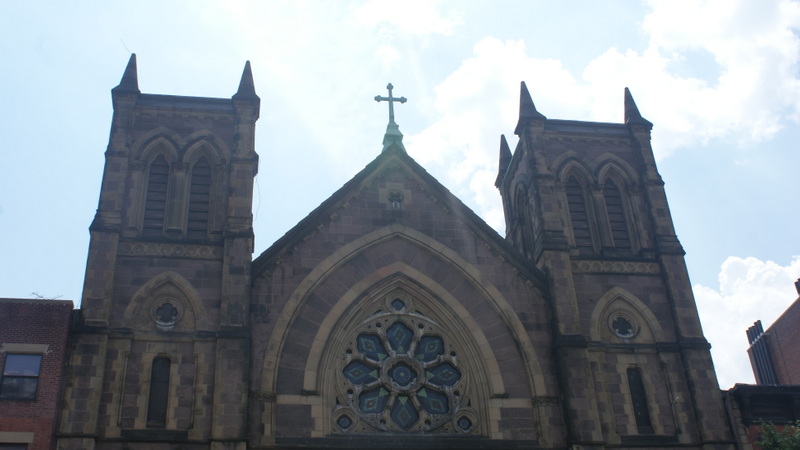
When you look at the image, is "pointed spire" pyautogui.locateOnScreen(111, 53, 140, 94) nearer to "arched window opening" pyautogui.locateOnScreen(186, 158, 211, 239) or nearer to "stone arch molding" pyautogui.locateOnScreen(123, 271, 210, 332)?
"arched window opening" pyautogui.locateOnScreen(186, 158, 211, 239)

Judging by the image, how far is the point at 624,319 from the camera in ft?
86.1

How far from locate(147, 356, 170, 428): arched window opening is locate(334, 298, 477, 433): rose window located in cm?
443

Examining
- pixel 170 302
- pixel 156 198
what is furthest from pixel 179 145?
pixel 170 302

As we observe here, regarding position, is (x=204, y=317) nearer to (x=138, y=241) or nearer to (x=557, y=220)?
(x=138, y=241)

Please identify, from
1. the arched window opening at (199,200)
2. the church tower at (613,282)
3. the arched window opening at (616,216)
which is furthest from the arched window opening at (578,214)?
the arched window opening at (199,200)

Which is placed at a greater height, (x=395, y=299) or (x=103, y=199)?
(x=103, y=199)

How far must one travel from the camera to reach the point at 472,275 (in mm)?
25906

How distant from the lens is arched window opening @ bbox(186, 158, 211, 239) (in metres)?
26.1

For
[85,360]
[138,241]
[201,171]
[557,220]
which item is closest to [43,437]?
[85,360]

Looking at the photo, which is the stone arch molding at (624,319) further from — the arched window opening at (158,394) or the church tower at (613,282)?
the arched window opening at (158,394)

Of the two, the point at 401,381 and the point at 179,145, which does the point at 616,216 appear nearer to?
the point at 401,381

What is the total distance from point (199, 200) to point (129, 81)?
16.0 feet

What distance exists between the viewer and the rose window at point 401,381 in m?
23.4

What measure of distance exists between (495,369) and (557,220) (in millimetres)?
5709
